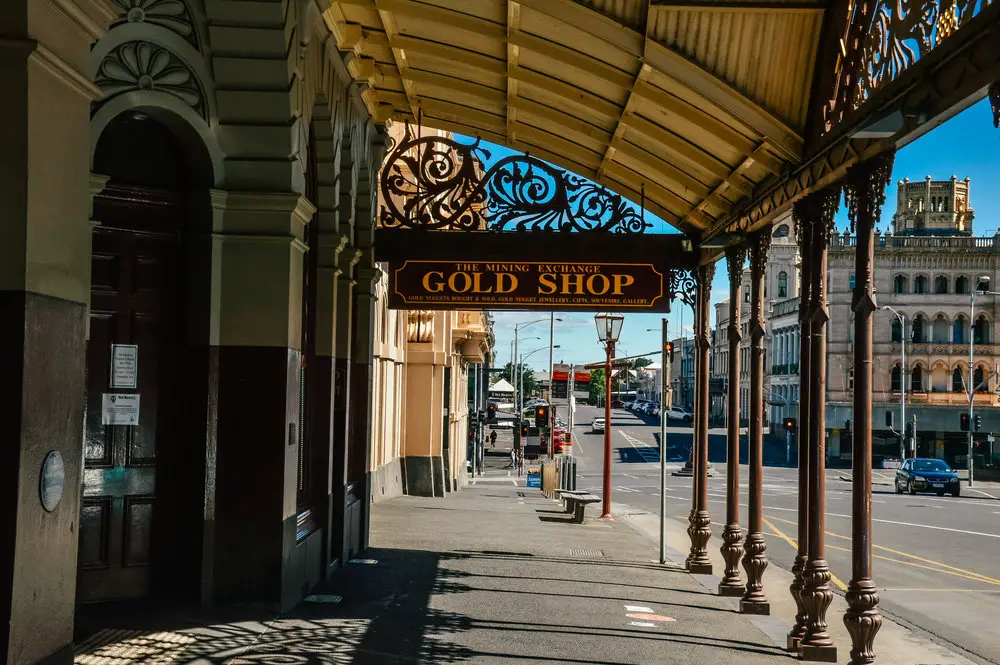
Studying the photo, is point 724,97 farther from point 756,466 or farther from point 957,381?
point 957,381

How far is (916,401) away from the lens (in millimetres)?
73125

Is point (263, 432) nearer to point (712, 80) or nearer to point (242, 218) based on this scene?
point (242, 218)

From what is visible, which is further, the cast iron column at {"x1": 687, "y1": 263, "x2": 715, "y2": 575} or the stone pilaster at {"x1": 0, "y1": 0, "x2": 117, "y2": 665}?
the cast iron column at {"x1": 687, "y1": 263, "x2": 715, "y2": 575}

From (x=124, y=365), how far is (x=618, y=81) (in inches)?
206

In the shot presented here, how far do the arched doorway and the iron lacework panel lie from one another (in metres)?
5.24

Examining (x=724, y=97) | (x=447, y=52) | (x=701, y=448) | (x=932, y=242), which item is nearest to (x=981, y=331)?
(x=932, y=242)

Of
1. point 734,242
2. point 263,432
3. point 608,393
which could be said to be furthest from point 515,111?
point 608,393

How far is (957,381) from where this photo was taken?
73.9 meters

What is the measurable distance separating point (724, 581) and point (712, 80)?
272 inches

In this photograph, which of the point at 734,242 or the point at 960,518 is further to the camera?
the point at 960,518

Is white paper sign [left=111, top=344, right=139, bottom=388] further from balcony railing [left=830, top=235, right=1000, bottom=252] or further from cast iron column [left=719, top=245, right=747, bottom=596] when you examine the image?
balcony railing [left=830, top=235, right=1000, bottom=252]

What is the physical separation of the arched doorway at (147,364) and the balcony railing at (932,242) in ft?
217

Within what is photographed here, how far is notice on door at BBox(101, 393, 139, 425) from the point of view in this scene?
935 centimetres

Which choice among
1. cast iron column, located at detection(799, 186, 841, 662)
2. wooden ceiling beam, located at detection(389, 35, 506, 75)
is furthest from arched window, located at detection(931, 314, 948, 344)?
cast iron column, located at detection(799, 186, 841, 662)
